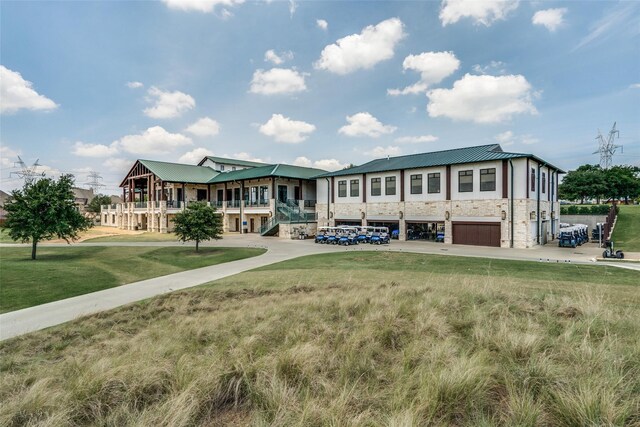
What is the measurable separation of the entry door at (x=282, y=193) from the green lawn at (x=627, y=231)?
1322 inches

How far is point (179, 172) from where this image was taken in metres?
49.2

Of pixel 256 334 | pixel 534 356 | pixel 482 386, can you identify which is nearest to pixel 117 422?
pixel 256 334

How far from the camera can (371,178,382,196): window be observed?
34438 mm

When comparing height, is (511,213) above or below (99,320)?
above

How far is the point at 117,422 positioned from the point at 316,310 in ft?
14.0

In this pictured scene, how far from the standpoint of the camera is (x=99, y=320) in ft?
29.0

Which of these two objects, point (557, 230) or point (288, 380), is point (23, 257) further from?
point (557, 230)

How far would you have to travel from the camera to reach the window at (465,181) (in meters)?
28.5

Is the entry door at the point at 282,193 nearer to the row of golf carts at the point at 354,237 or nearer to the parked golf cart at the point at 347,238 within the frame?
the row of golf carts at the point at 354,237

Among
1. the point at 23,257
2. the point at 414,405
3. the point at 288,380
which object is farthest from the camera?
the point at 23,257

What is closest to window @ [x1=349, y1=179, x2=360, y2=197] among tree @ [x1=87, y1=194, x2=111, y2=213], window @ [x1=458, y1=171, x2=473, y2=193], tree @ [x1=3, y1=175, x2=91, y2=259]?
Result: window @ [x1=458, y1=171, x2=473, y2=193]

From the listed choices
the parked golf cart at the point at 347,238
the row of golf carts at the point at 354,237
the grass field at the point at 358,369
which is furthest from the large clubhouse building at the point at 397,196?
Answer: the grass field at the point at 358,369

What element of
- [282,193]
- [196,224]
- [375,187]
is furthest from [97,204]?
[375,187]

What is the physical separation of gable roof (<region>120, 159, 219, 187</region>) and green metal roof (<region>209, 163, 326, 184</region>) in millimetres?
2034
